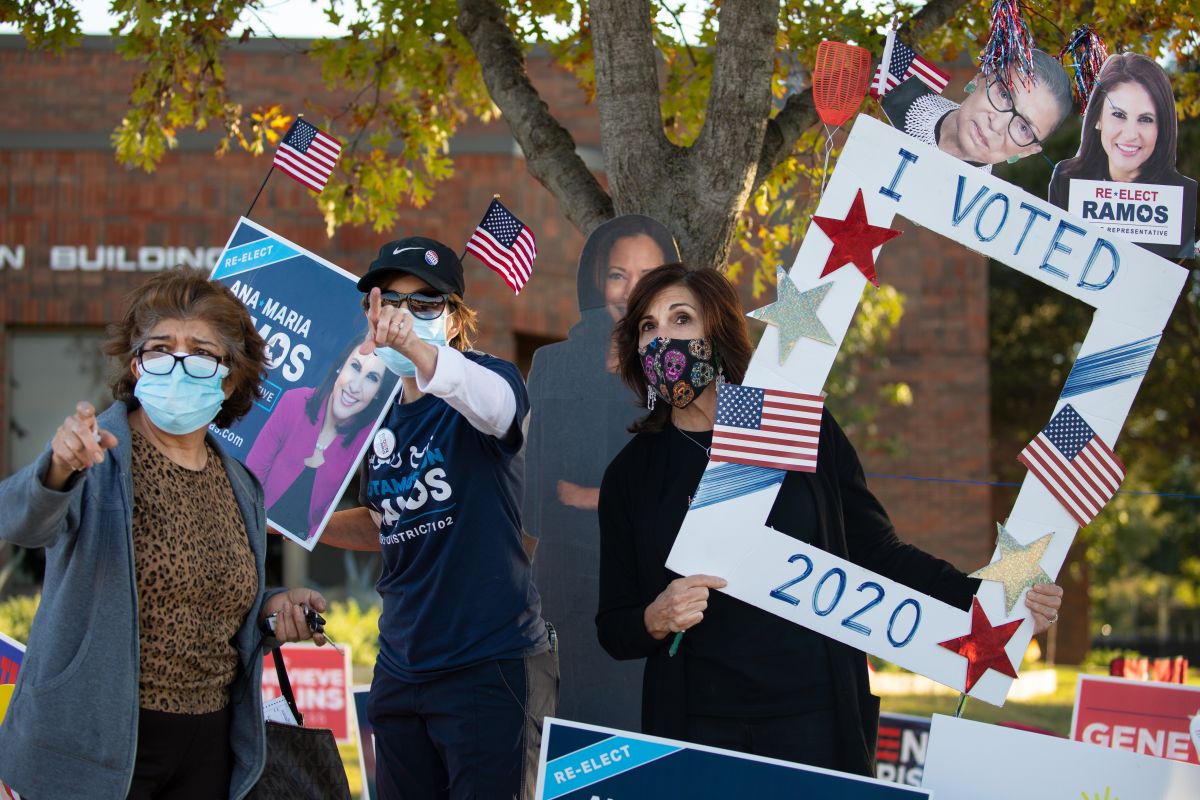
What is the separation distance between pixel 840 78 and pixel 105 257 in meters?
12.3

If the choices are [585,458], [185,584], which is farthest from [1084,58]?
[185,584]

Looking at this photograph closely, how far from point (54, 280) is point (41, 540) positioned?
12685 mm

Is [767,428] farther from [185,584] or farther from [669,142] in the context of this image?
[669,142]

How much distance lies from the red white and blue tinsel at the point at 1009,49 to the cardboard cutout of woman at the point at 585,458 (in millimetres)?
1265

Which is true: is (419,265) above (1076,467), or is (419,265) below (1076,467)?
above

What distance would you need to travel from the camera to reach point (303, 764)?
3.57 meters

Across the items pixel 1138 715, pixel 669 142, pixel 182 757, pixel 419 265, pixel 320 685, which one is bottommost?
pixel 320 685

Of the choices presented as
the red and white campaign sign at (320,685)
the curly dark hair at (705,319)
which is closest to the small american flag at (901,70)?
the curly dark hair at (705,319)

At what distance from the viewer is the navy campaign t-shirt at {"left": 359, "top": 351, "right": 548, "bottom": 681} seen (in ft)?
11.6

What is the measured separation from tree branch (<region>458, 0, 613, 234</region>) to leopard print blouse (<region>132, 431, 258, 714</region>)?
7.99 ft

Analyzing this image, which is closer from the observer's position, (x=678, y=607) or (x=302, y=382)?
(x=678, y=607)

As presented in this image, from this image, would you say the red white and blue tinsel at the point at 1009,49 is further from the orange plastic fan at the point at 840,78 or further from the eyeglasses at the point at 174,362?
the eyeglasses at the point at 174,362

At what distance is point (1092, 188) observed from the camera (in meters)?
3.75

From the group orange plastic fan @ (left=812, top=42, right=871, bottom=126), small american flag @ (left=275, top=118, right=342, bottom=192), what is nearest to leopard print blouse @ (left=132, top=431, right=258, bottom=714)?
orange plastic fan @ (left=812, top=42, right=871, bottom=126)
